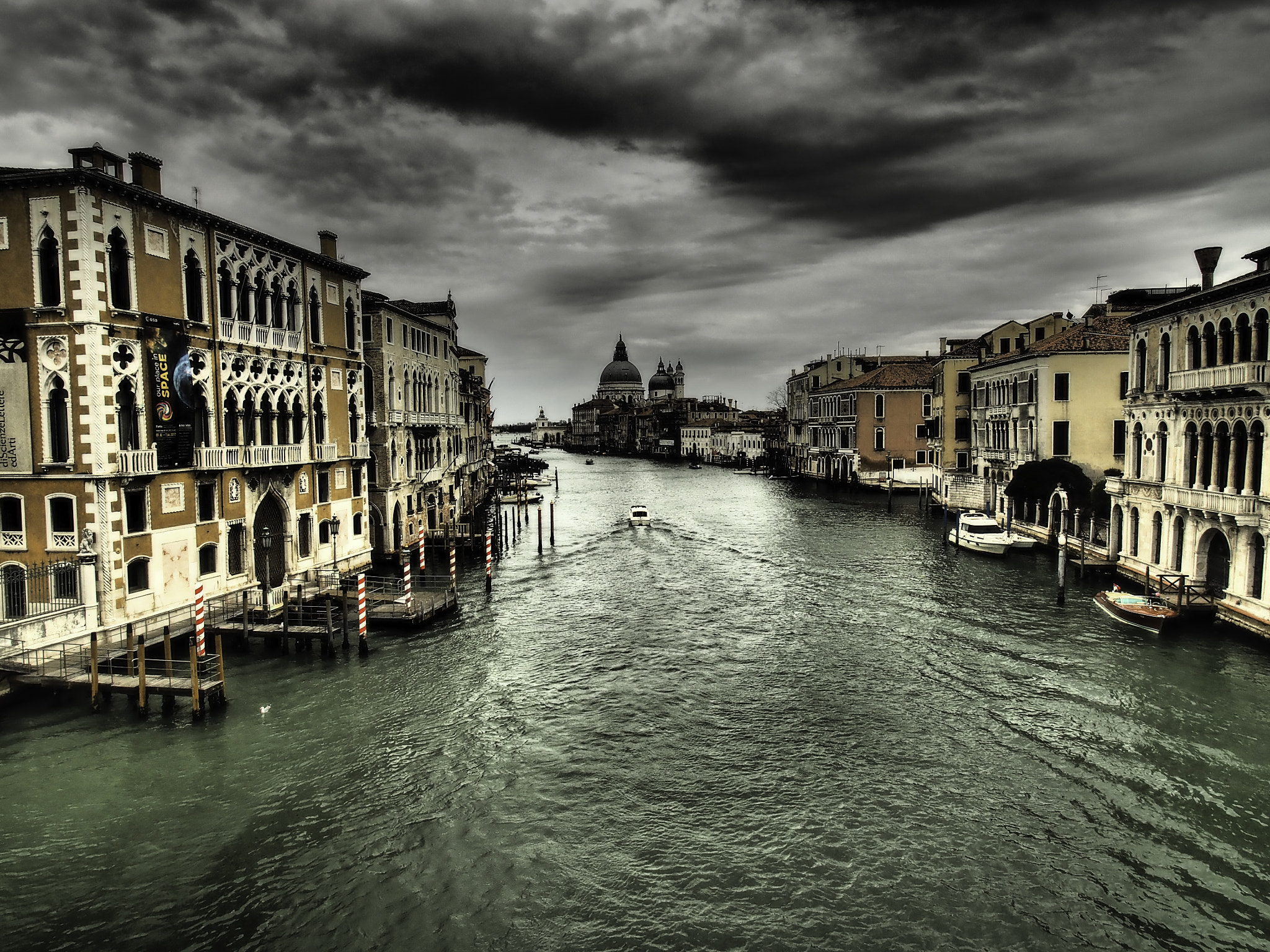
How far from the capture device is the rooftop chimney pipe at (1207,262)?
2395 centimetres

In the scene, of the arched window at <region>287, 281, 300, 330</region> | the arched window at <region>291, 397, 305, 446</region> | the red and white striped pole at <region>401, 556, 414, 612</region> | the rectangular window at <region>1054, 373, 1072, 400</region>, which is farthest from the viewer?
the rectangular window at <region>1054, 373, 1072, 400</region>

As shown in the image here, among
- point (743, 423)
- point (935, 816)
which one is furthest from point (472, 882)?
point (743, 423)

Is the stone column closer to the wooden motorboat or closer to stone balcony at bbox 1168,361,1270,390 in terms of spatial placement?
stone balcony at bbox 1168,361,1270,390

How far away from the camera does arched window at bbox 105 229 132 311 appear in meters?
18.1

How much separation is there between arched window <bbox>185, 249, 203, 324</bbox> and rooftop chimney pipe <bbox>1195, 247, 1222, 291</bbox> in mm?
29095

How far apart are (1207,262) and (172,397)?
98.2 feet

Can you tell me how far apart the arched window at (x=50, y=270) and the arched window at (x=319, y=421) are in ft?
30.7

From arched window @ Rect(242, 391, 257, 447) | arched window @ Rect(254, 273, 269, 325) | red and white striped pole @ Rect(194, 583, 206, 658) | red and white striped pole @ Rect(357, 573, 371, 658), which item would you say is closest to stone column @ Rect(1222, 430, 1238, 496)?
red and white striped pole @ Rect(357, 573, 371, 658)

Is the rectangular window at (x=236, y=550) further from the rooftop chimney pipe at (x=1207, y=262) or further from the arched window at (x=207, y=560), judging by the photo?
the rooftop chimney pipe at (x=1207, y=262)

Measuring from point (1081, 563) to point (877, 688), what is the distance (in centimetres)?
1514

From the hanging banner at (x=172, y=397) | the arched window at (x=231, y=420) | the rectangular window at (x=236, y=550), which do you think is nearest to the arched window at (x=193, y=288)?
the hanging banner at (x=172, y=397)

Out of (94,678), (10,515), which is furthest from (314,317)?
(94,678)

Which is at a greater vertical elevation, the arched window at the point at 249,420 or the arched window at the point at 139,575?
the arched window at the point at 249,420

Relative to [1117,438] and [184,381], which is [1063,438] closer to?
[1117,438]
